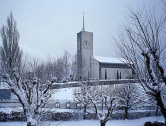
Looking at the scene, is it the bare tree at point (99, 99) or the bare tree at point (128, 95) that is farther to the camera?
the bare tree at point (128, 95)

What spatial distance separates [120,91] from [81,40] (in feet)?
90.0

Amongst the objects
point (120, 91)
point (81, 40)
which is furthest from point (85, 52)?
point (120, 91)

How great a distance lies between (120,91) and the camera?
701 inches

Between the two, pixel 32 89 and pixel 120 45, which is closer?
pixel 120 45

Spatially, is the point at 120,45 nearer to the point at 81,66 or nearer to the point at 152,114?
the point at 152,114

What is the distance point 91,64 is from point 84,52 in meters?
5.08

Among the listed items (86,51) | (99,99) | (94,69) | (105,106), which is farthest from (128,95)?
(86,51)

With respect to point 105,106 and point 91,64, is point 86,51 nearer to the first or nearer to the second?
point 91,64

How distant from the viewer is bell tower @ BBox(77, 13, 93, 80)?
41188 mm

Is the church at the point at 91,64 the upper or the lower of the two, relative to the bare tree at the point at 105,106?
upper

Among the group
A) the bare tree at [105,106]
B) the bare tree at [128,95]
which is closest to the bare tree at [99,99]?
the bare tree at [105,106]

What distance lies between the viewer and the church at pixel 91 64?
39.9 m

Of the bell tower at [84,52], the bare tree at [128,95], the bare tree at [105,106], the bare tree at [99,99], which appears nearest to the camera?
the bare tree at [105,106]

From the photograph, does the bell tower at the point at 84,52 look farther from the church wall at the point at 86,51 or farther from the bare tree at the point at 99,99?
the bare tree at the point at 99,99
